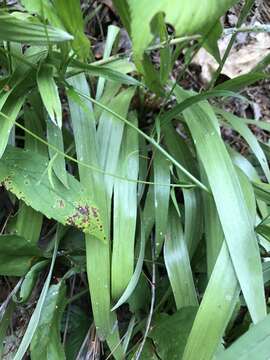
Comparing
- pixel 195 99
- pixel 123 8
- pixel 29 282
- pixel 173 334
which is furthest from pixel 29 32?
pixel 173 334

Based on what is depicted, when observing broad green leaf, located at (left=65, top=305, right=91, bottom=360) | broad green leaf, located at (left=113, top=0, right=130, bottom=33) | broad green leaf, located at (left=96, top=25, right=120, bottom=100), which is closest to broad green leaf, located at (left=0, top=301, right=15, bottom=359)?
broad green leaf, located at (left=65, top=305, right=91, bottom=360)

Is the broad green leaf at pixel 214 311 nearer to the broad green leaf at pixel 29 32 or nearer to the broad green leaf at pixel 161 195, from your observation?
the broad green leaf at pixel 161 195

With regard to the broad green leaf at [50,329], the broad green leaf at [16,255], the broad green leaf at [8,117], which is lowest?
the broad green leaf at [50,329]

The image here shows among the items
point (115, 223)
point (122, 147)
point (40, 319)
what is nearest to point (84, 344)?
point (40, 319)

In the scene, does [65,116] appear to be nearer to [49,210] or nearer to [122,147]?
[122,147]

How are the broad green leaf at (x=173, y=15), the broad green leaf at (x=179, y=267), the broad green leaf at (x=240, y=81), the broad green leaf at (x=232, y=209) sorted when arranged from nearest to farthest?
1. the broad green leaf at (x=173, y=15)
2. the broad green leaf at (x=232, y=209)
3. the broad green leaf at (x=179, y=267)
4. the broad green leaf at (x=240, y=81)

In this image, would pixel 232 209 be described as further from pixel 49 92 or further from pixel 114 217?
pixel 49 92

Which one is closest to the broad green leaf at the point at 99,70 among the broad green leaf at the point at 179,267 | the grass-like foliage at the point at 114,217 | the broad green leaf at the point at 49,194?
the grass-like foliage at the point at 114,217
